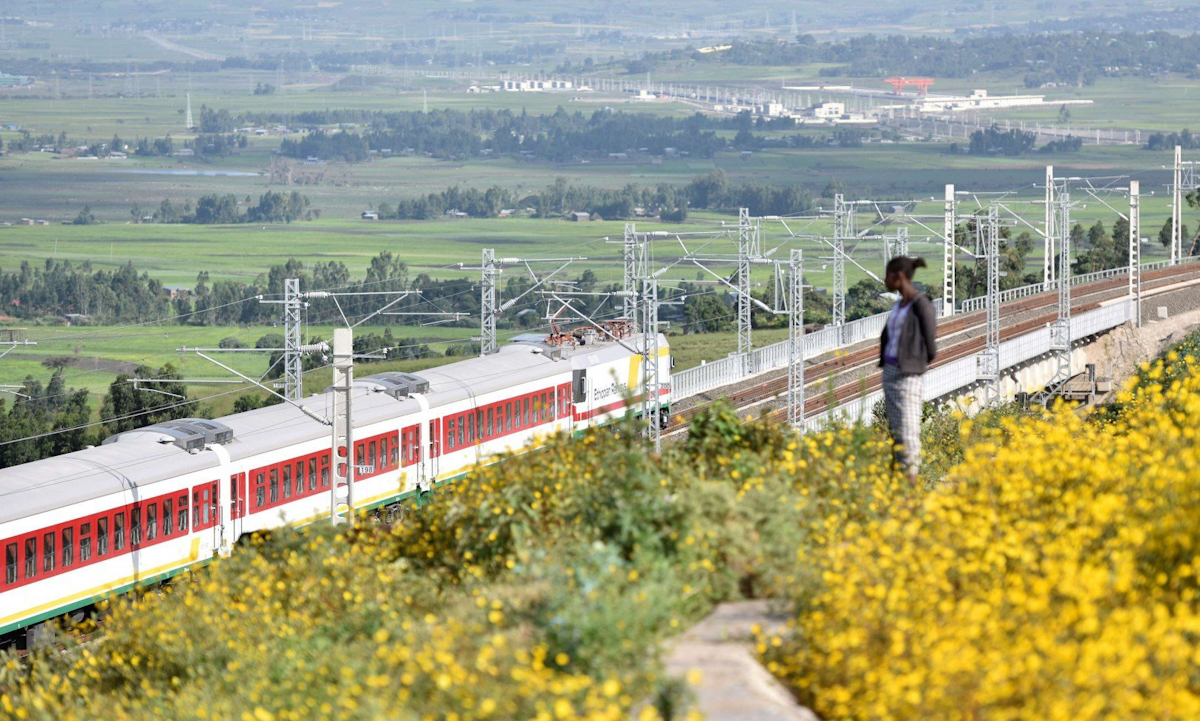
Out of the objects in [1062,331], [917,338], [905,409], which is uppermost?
[917,338]

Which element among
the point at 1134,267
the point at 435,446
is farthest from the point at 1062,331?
the point at 435,446

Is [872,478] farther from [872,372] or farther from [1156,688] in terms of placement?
[872,372]

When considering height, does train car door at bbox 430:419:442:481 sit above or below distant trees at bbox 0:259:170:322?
above

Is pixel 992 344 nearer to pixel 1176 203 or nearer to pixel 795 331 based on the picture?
pixel 795 331

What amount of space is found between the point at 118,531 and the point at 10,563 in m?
2.84

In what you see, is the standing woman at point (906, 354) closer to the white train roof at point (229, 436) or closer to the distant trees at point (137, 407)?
the white train roof at point (229, 436)

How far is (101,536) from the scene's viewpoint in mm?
25984

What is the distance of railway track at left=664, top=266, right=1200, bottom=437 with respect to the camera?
5166 cm

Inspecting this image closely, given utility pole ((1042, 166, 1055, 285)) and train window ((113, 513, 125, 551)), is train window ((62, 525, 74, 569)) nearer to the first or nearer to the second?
train window ((113, 513, 125, 551))

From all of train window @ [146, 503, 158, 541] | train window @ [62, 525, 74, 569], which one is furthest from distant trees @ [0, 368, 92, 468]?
train window @ [62, 525, 74, 569]

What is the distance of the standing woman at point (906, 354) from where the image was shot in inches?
520

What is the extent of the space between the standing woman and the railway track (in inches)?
798

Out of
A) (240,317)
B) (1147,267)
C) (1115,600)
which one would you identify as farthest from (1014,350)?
(240,317)

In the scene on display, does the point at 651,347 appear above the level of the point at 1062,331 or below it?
above
